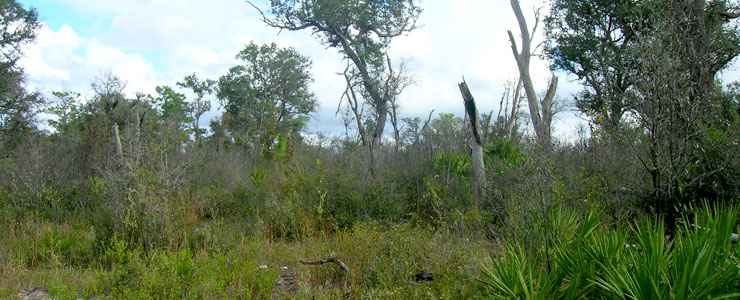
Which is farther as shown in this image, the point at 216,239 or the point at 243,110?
the point at 243,110

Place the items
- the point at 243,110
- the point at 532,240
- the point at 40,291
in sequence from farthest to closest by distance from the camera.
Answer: the point at 243,110 → the point at 40,291 → the point at 532,240

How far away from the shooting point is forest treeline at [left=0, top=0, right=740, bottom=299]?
393 cm

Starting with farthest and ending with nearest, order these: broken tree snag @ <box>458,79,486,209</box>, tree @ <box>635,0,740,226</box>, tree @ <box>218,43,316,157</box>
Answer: tree @ <box>218,43,316,157</box>
broken tree snag @ <box>458,79,486,209</box>
tree @ <box>635,0,740,226</box>

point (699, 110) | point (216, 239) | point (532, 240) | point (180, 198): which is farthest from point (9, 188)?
point (699, 110)

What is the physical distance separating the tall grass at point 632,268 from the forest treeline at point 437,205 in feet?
0.05

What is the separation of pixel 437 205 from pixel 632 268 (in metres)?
4.81

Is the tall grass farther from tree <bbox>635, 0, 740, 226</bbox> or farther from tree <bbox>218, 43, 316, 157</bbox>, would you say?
tree <bbox>218, 43, 316, 157</bbox>

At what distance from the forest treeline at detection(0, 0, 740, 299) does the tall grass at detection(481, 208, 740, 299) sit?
0.05ft

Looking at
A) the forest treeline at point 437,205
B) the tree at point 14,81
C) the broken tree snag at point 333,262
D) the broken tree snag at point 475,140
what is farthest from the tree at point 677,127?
the tree at point 14,81

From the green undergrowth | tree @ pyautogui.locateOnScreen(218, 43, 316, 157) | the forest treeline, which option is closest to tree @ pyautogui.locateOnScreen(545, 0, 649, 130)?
the forest treeline

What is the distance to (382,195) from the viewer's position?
31.0 feet

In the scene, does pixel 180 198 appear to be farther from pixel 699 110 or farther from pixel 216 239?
pixel 699 110

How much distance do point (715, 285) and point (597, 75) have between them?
13.7 meters

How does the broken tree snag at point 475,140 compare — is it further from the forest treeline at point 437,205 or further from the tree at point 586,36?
the tree at point 586,36
